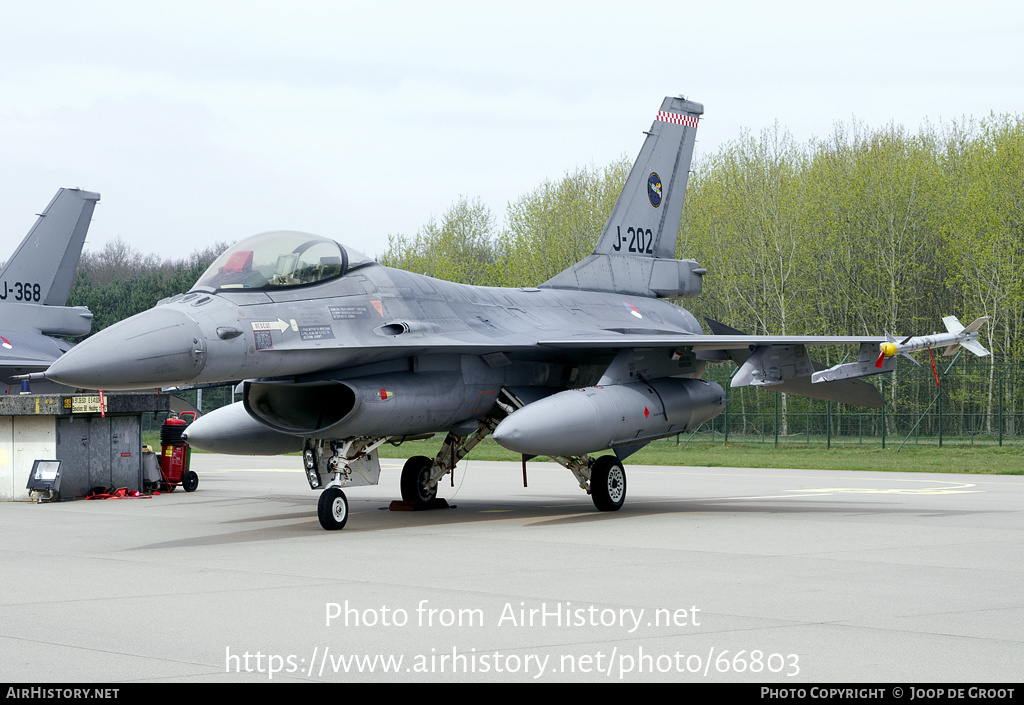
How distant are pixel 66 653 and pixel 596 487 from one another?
29.5 feet

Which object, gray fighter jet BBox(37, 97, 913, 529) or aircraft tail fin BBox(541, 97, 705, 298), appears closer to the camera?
gray fighter jet BBox(37, 97, 913, 529)

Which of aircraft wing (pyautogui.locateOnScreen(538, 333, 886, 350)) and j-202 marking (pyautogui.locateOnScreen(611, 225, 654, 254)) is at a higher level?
j-202 marking (pyautogui.locateOnScreen(611, 225, 654, 254))

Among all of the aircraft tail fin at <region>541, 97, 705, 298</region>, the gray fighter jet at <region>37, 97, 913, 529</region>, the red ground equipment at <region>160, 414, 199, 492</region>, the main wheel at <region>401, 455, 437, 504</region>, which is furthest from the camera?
the red ground equipment at <region>160, 414, 199, 492</region>

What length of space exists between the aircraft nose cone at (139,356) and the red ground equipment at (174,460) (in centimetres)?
809

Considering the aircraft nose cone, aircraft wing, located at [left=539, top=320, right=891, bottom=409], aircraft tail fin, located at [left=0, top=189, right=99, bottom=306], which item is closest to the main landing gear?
aircraft wing, located at [left=539, top=320, right=891, bottom=409]

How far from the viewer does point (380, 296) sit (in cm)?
1212

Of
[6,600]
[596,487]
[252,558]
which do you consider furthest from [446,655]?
[596,487]

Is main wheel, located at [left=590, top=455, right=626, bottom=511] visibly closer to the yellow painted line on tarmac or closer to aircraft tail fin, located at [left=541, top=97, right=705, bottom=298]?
aircraft tail fin, located at [left=541, top=97, right=705, bottom=298]

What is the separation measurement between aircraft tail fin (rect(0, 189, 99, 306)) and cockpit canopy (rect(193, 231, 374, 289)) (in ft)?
37.3

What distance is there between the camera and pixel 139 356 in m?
9.84

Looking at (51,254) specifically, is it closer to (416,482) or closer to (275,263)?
(416,482)

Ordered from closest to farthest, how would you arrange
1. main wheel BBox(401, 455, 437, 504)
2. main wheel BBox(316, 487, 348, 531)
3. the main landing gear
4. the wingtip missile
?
main wheel BBox(316, 487, 348, 531) < the main landing gear < the wingtip missile < main wheel BBox(401, 455, 437, 504)

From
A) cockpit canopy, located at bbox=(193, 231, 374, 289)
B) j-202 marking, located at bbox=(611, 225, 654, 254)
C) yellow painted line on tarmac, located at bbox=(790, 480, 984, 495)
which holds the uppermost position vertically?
j-202 marking, located at bbox=(611, 225, 654, 254)

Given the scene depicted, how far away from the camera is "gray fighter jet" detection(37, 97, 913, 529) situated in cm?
1055
